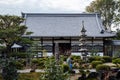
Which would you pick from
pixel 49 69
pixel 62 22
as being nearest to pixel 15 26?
pixel 49 69

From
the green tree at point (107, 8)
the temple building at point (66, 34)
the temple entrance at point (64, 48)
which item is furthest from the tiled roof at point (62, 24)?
the green tree at point (107, 8)

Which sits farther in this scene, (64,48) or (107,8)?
(107,8)

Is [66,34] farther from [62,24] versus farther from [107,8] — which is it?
[107,8]

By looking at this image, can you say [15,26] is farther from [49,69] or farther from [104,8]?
[104,8]

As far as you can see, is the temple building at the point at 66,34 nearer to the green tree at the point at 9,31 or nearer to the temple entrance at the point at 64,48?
the temple entrance at the point at 64,48

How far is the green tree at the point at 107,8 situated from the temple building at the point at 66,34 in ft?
43.2

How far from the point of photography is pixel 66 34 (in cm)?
4381

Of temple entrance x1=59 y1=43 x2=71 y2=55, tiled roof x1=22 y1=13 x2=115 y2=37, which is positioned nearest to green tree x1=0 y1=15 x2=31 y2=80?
tiled roof x1=22 y1=13 x2=115 y2=37

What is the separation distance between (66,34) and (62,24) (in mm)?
3730

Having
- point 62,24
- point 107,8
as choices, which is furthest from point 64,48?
point 107,8

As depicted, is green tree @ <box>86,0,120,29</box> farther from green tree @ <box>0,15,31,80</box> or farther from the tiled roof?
green tree @ <box>0,15,31,80</box>

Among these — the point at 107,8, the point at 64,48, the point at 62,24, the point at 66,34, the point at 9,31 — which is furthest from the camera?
the point at 107,8

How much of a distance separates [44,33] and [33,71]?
15.9 m

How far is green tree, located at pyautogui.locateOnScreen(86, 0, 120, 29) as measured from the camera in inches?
2421
